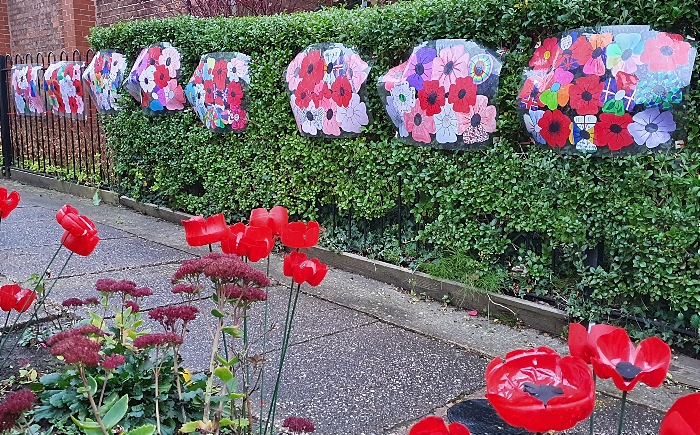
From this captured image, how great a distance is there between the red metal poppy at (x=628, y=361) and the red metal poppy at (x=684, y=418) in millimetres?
126

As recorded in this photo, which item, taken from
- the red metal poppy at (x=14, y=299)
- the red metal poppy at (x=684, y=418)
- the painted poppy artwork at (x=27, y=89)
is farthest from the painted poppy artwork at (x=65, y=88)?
the red metal poppy at (x=684, y=418)

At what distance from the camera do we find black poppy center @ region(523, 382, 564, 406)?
0.88 meters

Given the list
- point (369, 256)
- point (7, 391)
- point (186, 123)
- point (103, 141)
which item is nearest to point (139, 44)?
point (186, 123)

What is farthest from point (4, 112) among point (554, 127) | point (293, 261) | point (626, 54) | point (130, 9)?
point (293, 261)

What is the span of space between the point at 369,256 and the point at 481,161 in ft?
4.63

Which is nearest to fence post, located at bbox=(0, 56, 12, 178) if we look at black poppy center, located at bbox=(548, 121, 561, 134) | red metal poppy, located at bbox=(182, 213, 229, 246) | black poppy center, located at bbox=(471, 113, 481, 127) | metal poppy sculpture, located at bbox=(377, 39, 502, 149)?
metal poppy sculpture, located at bbox=(377, 39, 502, 149)

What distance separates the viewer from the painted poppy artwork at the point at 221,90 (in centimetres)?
616

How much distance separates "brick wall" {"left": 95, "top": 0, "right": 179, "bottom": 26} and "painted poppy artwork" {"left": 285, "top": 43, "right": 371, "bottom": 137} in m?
5.38

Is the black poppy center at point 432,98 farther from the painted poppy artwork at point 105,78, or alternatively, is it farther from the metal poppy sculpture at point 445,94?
the painted poppy artwork at point 105,78

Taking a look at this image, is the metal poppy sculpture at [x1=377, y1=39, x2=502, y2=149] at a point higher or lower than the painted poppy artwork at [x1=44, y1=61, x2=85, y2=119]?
higher

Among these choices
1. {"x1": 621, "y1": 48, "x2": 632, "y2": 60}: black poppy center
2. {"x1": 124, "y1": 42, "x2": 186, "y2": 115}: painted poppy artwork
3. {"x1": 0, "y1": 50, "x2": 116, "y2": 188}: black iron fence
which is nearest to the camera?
{"x1": 621, "y1": 48, "x2": 632, "y2": 60}: black poppy center

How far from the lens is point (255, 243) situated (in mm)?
1695

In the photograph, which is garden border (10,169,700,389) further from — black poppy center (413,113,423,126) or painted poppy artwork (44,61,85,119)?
painted poppy artwork (44,61,85,119)

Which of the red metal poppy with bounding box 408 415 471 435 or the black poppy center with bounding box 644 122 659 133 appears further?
the black poppy center with bounding box 644 122 659 133
